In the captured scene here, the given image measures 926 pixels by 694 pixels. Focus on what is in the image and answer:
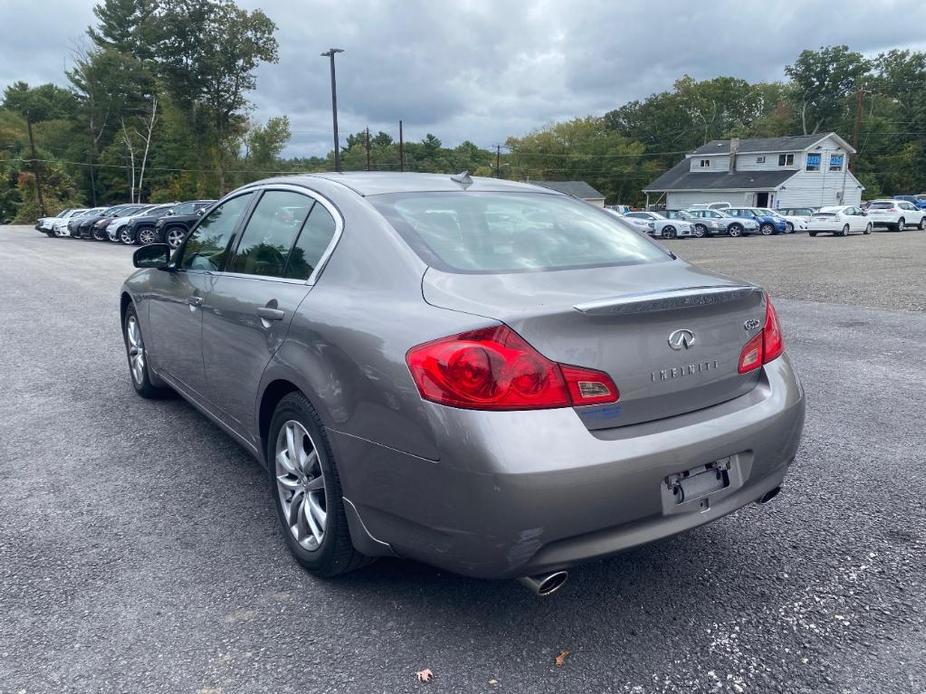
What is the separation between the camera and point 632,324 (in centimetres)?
233

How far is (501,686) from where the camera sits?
7.33 feet

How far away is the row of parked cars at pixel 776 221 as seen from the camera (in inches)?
1387

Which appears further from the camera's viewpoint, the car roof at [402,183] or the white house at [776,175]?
the white house at [776,175]

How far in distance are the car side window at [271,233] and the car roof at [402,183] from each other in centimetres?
11

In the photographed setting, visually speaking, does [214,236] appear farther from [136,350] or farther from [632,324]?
[632,324]

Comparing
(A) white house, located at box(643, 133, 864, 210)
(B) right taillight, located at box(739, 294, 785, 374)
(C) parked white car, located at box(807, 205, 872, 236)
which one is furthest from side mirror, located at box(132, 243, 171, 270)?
(A) white house, located at box(643, 133, 864, 210)

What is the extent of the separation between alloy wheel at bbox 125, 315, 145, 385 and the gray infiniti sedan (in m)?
2.26

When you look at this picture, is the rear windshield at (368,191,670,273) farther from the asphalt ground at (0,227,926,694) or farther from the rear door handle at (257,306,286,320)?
the asphalt ground at (0,227,926,694)

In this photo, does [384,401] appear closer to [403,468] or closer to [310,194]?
[403,468]

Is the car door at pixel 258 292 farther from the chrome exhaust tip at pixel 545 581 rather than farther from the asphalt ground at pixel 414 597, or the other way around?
the chrome exhaust tip at pixel 545 581

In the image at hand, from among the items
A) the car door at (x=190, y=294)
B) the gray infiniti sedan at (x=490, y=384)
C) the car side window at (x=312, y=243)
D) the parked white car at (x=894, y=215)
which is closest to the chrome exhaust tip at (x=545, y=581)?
the gray infiniti sedan at (x=490, y=384)

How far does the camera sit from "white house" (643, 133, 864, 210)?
5238cm

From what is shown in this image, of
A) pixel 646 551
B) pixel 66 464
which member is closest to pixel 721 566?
pixel 646 551

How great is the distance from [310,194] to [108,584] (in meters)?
1.88
